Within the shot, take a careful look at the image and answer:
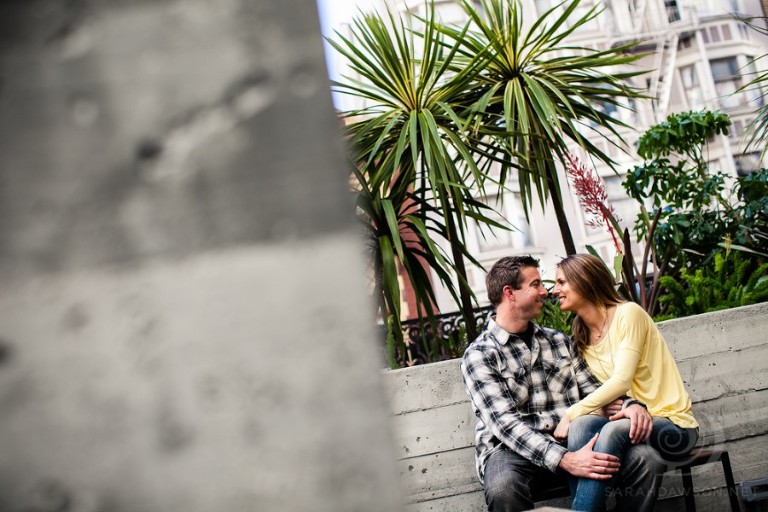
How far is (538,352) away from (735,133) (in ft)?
67.9

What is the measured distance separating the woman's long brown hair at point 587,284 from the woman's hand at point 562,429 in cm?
39

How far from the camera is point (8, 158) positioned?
52 centimetres

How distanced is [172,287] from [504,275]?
9.77 feet

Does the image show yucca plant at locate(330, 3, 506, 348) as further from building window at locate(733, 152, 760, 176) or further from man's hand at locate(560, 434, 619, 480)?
building window at locate(733, 152, 760, 176)

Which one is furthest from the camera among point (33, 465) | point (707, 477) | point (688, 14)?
point (688, 14)

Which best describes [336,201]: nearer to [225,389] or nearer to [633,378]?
[225,389]

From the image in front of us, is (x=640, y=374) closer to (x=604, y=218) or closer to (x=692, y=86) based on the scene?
(x=604, y=218)

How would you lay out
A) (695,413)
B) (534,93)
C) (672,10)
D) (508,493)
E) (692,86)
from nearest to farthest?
(508,493), (695,413), (534,93), (672,10), (692,86)

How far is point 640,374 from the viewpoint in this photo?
324cm

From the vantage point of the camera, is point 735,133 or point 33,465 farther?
point 735,133

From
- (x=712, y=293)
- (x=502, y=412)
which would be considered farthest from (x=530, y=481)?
(x=712, y=293)

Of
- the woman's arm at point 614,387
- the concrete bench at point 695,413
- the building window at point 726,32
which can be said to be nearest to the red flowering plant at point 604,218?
the concrete bench at point 695,413

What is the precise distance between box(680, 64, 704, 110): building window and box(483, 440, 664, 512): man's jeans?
20.5m

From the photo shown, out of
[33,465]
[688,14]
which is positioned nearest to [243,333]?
[33,465]
